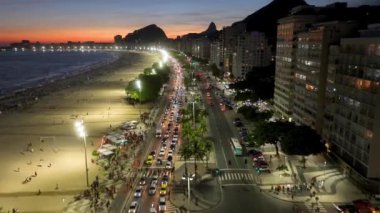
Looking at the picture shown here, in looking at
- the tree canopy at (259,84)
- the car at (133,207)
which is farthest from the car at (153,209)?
the tree canopy at (259,84)

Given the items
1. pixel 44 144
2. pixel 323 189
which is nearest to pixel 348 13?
pixel 323 189

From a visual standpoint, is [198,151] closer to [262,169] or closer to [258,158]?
[262,169]

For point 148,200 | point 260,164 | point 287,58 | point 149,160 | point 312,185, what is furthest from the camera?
point 287,58

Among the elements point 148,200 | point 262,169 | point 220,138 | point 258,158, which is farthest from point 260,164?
point 148,200

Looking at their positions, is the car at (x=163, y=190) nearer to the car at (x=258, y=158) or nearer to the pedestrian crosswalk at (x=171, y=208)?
the pedestrian crosswalk at (x=171, y=208)

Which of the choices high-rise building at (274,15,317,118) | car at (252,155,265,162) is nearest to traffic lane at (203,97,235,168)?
car at (252,155,265,162)
